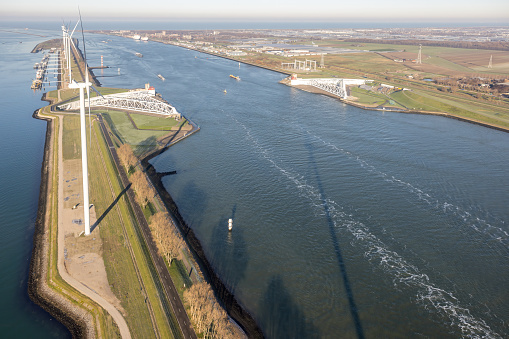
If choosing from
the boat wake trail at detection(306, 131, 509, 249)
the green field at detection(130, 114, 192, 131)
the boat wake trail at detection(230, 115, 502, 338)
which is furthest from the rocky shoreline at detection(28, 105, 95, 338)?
the boat wake trail at detection(306, 131, 509, 249)

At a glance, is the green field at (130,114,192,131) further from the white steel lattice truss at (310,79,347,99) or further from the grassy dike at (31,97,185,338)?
the white steel lattice truss at (310,79,347,99)

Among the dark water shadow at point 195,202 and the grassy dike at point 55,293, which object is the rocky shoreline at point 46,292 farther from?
the dark water shadow at point 195,202

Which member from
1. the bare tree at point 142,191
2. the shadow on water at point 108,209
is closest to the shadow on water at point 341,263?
the bare tree at point 142,191

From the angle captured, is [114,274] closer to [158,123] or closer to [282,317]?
[282,317]

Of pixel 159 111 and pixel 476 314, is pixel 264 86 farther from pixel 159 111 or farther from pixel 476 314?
pixel 476 314

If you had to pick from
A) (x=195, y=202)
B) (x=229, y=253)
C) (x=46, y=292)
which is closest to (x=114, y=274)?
(x=46, y=292)
